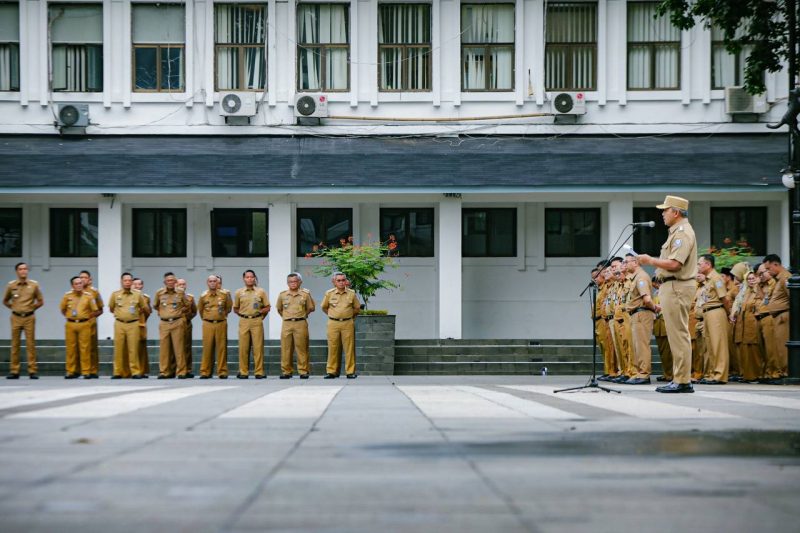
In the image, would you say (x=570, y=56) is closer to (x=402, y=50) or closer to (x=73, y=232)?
(x=402, y=50)

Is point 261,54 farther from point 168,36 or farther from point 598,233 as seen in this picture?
point 598,233

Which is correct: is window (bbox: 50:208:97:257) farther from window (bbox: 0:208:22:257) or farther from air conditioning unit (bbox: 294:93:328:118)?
air conditioning unit (bbox: 294:93:328:118)

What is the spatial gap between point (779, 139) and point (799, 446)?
22.4 meters

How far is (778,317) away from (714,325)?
162 centimetres

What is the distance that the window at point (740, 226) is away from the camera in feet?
99.1

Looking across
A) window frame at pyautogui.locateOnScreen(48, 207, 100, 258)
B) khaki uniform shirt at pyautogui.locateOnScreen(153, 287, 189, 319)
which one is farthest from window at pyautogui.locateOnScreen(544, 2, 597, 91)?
window frame at pyautogui.locateOnScreen(48, 207, 100, 258)

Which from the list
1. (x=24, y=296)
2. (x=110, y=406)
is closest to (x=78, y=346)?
(x=24, y=296)

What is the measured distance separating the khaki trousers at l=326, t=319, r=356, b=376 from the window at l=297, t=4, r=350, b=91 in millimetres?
8592

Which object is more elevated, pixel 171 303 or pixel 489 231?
pixel 489 231

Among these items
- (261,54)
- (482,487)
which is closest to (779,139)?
(261,54)

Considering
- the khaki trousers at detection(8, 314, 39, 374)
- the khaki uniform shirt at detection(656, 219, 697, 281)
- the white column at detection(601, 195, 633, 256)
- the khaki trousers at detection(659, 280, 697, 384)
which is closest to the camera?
the khaki uniform shirt at detection(656, 219, 697, 281)

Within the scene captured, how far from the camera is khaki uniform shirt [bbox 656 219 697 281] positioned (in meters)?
13.1

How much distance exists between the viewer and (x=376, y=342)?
24.9 metres

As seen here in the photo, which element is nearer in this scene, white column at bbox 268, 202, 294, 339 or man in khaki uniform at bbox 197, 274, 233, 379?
man in khaki uniform at bbox 197, 274, 233, 379
